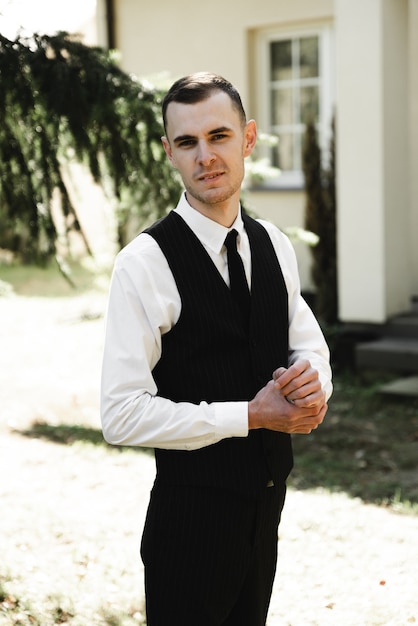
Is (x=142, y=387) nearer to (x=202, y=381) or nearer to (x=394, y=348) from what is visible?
(x=202, y=381)

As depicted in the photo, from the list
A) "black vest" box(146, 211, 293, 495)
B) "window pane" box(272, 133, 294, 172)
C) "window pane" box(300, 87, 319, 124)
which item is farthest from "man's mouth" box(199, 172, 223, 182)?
"window pane" box(272, 133, 294, 172)

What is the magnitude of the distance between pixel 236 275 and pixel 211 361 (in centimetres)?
25

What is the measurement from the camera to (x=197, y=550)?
7.09 ft

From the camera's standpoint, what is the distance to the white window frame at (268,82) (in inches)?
367

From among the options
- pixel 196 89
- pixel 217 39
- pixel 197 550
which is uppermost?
pixel 217 39

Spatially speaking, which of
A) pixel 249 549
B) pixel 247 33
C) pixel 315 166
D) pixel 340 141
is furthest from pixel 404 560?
pixel 247 33

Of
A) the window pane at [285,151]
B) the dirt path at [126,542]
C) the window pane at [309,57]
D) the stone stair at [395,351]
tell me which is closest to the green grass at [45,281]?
the window pane at [285,151]

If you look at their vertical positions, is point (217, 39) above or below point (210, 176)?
above

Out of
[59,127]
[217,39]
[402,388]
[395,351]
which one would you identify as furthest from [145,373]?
[217,39]

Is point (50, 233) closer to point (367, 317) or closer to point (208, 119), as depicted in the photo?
point (208, 119)

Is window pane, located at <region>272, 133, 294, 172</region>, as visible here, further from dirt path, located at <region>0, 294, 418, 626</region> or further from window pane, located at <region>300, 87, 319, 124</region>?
dirt path, located at <region>0, 294, 418, 626</region>

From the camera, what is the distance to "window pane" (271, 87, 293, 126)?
9789mm

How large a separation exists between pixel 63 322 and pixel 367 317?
516 cm

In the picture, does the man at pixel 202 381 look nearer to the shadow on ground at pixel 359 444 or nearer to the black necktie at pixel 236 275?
the black necktie at pixel 236 275
